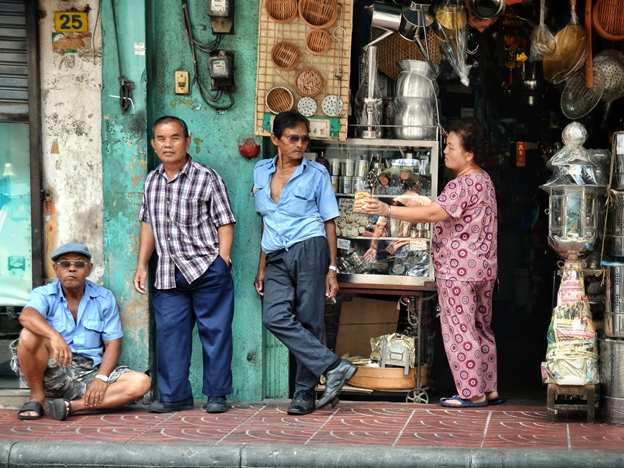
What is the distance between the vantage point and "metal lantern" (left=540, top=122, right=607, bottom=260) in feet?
18.4

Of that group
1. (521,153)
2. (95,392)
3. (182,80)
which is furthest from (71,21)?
(521,153)

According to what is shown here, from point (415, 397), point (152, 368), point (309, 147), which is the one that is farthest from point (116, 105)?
point (415, 397)

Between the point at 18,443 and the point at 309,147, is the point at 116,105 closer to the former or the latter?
the point at 309,147

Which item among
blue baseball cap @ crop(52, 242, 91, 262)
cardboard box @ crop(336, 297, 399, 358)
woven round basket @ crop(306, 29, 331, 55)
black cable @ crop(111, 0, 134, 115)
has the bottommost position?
cardboard box @ crop(336, 297, 399, 358)

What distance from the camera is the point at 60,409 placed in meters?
5.57

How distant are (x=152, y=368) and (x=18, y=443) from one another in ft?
4.25

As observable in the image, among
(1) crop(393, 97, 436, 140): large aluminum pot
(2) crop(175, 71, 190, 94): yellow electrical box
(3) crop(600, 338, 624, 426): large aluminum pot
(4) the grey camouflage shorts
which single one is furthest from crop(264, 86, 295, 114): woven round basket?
(3) crop(600, 338, 624, 426): large aluminum pot

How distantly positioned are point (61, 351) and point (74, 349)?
1.00 ft

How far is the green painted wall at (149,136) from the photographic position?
6016 mm

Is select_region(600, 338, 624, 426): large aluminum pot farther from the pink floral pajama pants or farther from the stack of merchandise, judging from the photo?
the pink floral pajama pants

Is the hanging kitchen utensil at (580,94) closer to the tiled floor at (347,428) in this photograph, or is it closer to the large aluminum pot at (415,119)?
the large aluminum pot at (415,119)

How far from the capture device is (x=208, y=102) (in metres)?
6.13

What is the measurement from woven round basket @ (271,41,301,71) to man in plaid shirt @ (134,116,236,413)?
2.62 feet

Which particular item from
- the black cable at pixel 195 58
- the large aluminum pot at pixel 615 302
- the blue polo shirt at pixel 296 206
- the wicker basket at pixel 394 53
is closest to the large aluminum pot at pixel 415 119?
the wicker basket at pixel 394 53
